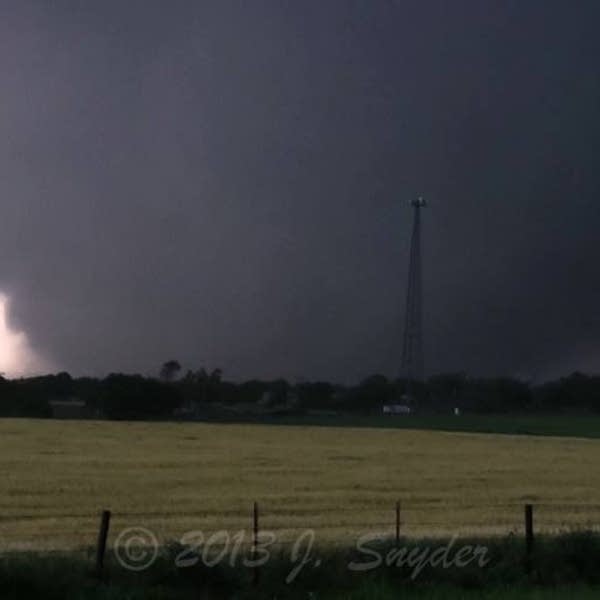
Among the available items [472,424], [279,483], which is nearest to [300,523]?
[279,483]

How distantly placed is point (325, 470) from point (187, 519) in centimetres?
1606

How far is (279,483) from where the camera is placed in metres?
37.8

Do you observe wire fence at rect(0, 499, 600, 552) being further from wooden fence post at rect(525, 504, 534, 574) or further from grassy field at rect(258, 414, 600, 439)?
grassy field at rect(258, 414, 600, 439)

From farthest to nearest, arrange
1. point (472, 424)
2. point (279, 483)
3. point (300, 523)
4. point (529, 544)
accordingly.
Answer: point (472, 424) < point (279, 483) < point (300, 523) < point (529, 544)

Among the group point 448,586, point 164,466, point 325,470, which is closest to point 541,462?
point 325,470

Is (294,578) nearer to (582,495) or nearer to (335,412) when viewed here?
(582,495)

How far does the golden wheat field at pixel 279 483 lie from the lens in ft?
89.9

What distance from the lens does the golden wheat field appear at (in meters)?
27.4

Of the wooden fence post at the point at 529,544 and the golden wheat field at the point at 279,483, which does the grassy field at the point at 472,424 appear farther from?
the wooden fence post at the point at 529,544

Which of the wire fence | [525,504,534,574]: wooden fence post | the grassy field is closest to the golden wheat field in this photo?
the wire fence

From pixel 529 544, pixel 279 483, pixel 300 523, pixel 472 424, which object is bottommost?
pixel 300 523

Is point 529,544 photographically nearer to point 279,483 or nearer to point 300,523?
point 300,523

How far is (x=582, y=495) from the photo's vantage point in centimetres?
3778

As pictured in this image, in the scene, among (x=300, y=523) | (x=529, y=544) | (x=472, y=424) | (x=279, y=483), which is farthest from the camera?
(x=472, y=424)
